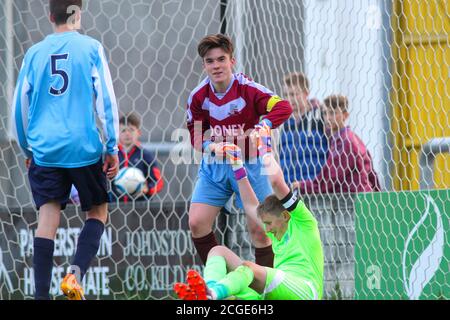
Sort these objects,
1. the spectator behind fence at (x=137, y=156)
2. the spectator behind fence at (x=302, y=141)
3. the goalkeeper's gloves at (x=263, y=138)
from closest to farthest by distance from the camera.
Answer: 1. the goalkeeper's gloves at (x=263, y=138)
2. the spectator behind fence at (x=302, y=141)
3. the spectator behind fence at (x=137, y=156)

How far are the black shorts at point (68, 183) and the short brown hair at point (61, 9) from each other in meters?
0.80

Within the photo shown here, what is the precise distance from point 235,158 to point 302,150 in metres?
1.84

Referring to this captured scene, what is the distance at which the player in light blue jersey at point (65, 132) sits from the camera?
20.6 feet

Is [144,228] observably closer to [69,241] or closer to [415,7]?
[69,241]

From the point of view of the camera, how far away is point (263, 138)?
639 cm

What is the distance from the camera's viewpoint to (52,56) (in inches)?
251

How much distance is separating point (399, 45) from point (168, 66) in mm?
1824

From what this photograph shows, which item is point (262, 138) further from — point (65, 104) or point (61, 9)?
point (61, 9)

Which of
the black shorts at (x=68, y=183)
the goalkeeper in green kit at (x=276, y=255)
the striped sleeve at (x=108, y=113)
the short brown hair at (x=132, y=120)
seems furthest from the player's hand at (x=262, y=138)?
the short brown hair at (x=132, y=120)

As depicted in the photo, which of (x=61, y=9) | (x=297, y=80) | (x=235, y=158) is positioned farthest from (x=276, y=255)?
(x=297, y=80)

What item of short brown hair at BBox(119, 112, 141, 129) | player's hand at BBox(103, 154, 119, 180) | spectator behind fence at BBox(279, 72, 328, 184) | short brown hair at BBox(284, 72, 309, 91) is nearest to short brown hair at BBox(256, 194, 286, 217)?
player's hand at BBox(103, 154, 119, 180)

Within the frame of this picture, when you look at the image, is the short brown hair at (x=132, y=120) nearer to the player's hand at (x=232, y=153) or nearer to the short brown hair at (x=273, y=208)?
the player's hand at (x=232, y=153)

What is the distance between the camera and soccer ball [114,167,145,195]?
8406 mm
